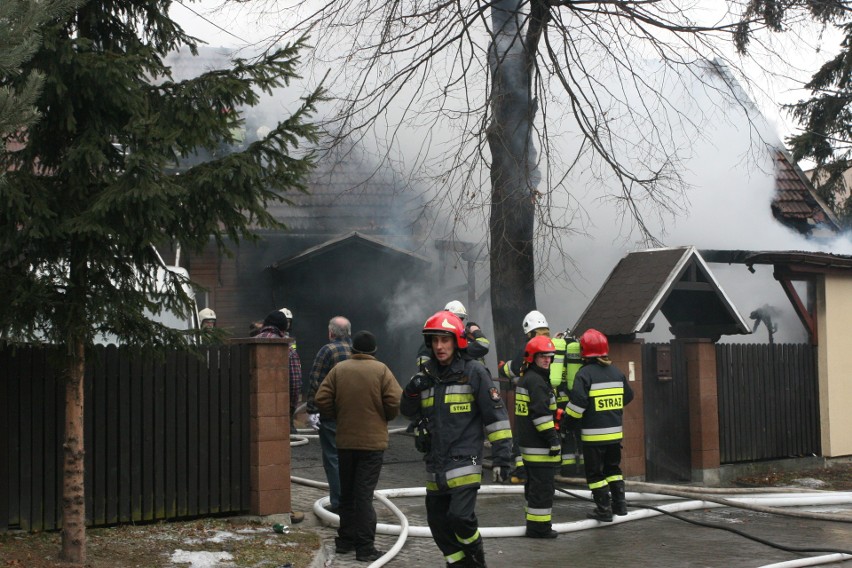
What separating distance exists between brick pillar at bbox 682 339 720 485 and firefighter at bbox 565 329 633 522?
300cm

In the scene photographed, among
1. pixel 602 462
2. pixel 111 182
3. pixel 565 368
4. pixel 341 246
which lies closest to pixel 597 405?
pixel 602 462

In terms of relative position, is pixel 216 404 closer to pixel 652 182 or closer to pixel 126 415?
pixel 126 415

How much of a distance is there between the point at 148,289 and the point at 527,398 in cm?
316

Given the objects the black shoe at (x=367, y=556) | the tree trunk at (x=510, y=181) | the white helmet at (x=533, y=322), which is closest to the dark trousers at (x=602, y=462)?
the white helmet at (x=533, y=322)

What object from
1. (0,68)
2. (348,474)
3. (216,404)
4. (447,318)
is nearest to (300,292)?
(216,404)

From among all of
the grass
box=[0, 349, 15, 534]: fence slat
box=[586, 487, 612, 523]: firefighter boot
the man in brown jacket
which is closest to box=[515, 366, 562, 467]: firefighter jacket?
box=[586, 487, 612, 523]: firefighter boot

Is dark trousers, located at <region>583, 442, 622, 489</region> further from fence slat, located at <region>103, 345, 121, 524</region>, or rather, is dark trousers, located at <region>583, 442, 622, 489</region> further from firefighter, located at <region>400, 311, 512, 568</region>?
fence slat, located at <region>103, 345, 121, 524</region>

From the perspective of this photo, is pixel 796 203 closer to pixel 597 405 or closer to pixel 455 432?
pixel 597 405

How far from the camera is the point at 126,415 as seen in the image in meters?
8.37

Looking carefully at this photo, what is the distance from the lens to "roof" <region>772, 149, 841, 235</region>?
2005 centimetres

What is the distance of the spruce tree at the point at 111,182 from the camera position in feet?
21.4

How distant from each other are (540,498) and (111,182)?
4.10m

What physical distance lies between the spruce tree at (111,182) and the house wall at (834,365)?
951 centimetres

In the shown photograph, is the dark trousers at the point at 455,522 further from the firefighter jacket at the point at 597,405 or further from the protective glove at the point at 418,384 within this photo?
the firefighter jacket at the point at 597,405
